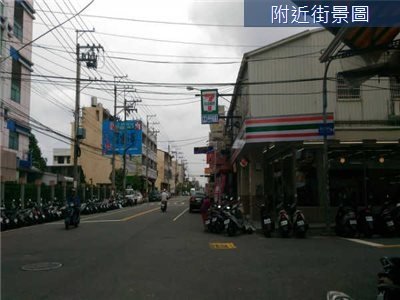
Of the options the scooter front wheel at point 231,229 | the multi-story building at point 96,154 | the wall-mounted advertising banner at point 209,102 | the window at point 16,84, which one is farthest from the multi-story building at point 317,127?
the multi-story building at point 96,154

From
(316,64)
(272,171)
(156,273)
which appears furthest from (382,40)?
(272,171)

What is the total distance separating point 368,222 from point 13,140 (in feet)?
93.5

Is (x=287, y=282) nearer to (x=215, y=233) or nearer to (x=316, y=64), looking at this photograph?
(x=215, y=233)

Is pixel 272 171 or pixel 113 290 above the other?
pixel 272 171

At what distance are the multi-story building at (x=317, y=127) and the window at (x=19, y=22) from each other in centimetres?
1929

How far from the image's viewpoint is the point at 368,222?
15.9 m

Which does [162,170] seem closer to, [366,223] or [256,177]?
[256,177]

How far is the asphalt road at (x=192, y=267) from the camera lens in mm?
8062

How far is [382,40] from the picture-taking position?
914 cm

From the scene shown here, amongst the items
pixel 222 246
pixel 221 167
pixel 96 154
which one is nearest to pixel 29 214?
pixel 222 246

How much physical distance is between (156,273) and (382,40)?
628 centimetres

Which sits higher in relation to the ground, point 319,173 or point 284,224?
point 319,173

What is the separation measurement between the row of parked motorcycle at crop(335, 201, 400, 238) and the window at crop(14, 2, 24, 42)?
27.7 meters

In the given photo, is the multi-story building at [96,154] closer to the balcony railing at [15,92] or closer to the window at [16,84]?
the balcony railing at [15,92]
